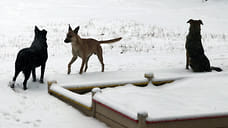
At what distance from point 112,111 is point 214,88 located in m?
2.68

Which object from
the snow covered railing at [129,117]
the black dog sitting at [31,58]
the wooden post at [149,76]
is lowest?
the snow covered railing at [129,117]

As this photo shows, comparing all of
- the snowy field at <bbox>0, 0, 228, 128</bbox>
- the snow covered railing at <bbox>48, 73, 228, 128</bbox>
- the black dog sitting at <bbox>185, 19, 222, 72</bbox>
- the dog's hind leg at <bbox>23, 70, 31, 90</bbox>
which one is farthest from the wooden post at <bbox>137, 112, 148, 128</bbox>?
the black dog sitting at <bbox>185, 19, 222, 72</bbox>

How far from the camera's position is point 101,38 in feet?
51.5

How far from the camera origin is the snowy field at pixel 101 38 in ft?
18.8

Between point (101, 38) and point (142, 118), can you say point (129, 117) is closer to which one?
point (142, 118)

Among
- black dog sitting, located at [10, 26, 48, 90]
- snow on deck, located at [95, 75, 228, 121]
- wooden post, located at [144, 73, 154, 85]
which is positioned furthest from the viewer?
Answer: wooden post, located at [144, 73, 154, 85]

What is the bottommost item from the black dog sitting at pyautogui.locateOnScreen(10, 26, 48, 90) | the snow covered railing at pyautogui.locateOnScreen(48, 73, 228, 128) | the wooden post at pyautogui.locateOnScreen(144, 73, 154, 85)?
the snow covered railing at pyautogui.locateOnScreen(48, 73, 228, 128)

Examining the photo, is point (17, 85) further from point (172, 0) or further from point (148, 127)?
point (172, 0)

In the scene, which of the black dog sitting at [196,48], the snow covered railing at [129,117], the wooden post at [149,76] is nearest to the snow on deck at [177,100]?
the snow covered railing at [129,117]

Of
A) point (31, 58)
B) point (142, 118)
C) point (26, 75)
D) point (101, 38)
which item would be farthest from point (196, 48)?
point (101, 38)

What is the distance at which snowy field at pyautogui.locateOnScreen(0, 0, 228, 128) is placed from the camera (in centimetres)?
573

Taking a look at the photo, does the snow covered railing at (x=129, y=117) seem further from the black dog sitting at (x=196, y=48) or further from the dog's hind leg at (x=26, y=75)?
→ the black dog sitting at (x=196, y=48)

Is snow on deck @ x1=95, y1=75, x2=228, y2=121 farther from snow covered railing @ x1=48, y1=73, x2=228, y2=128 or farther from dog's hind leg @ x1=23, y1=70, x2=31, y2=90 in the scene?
dog's hind leg @ x1=23, y1=70, x2=31, y2=90

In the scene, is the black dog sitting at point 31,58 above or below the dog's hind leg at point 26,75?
above
